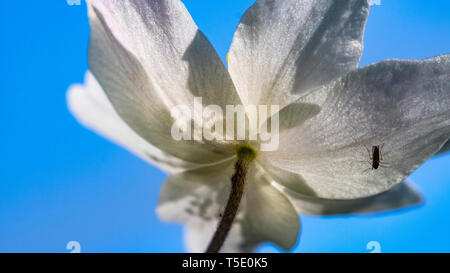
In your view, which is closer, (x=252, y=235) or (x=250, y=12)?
(x=250, y=12)

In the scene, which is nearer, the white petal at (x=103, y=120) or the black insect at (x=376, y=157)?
the black insect at (x=376, y=157)

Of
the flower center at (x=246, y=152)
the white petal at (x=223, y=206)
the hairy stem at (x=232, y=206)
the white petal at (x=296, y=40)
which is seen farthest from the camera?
the white petal at (x=223, y=206)

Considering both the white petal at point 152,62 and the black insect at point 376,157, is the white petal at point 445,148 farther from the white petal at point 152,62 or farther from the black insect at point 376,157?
the white petal at point 152,62

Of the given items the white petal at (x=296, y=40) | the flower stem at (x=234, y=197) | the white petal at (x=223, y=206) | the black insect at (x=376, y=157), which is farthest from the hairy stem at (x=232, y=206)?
the black insect at (x=376, y=157)

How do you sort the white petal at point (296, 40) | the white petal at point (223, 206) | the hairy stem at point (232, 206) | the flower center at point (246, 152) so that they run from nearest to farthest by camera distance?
the hairy stem at point (232, 206), the white petal at point (296, 40), the flower center at point (246, 152), the white petal at point (223, 206)

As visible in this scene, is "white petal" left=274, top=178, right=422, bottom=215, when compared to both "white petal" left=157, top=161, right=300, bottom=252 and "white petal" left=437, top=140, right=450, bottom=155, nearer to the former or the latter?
"white petal" left=157, top=161, right=300, bottom=252

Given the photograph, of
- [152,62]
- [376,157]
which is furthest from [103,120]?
[376,157]
